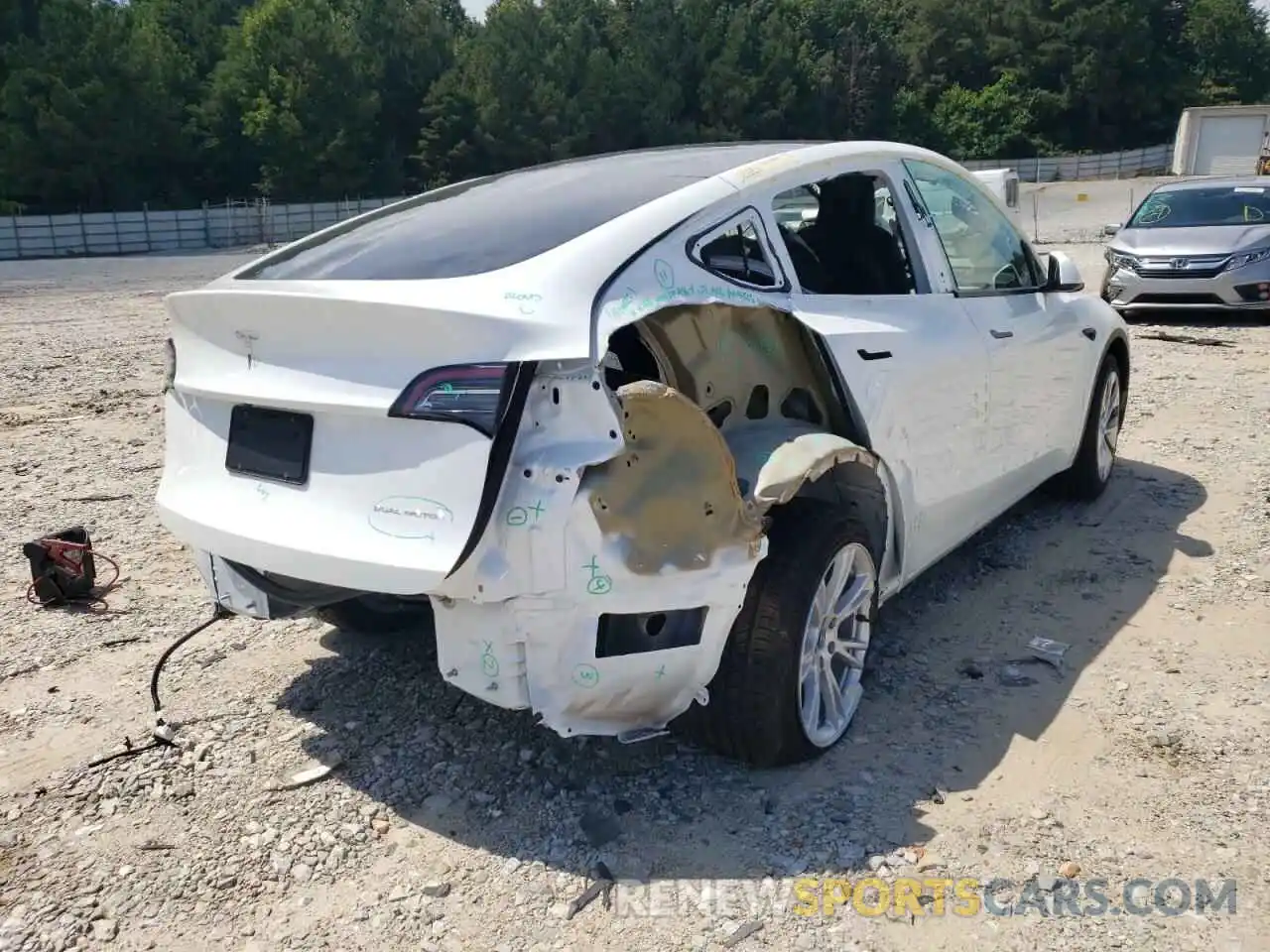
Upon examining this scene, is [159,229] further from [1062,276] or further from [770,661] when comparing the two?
[770,661]

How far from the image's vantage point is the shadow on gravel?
3012 millimetres

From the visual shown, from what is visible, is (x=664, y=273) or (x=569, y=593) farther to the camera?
(x=664, y=273)

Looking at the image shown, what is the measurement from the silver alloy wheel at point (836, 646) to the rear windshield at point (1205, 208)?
10.7m

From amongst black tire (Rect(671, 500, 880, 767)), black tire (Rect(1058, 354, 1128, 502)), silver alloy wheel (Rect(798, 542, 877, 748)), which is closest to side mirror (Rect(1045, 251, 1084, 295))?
black tire (Rect(1058, 354, 1128, 502))

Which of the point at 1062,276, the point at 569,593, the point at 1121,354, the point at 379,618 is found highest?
the point at 1062,276

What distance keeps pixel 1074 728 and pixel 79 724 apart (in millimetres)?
3286

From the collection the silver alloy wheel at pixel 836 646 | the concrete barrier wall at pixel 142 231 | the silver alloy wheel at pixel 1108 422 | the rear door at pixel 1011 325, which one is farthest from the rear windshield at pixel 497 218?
the concrete barrier wall at pixel 142 231

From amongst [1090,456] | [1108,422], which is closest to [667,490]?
[1090,456]

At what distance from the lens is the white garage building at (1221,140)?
4656 cm

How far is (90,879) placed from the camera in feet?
9.52

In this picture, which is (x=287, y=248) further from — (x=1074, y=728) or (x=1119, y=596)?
(x=1119, y=596)

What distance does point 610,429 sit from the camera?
268 cm

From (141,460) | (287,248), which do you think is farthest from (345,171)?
(287,248)

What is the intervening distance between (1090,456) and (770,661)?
3.34m
